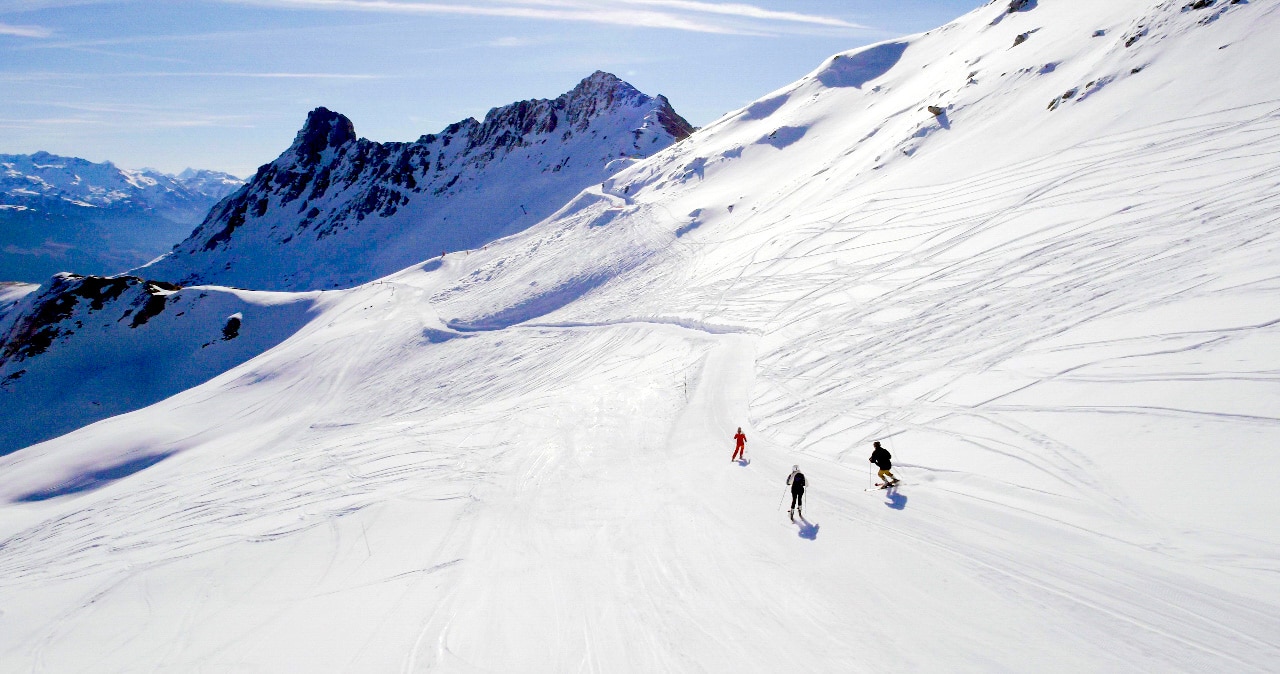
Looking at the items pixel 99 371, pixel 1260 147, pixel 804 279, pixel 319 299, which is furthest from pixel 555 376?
pixel 99 371

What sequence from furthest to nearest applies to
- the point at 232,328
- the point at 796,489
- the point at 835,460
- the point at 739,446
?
the point at 232,328, the point at 739,446, the point at 835,460, the point at 796,489

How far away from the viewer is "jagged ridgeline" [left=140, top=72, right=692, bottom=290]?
292ft

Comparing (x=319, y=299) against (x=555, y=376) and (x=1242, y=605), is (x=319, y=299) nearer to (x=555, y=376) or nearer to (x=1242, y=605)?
(x=555, y=376)

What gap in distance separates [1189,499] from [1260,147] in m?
15.1

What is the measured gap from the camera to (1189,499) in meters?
8.59

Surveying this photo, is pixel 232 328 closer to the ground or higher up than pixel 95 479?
higher up

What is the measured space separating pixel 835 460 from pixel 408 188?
117152 mm

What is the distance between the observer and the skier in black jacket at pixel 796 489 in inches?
404

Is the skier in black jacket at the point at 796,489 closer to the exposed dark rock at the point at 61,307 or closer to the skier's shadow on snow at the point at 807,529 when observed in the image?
the skier's shadow on snow at the point at 807,529

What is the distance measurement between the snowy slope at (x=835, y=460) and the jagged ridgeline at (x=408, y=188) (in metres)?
56.2

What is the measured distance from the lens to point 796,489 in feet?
33.9

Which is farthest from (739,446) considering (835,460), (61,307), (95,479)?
(61,307)

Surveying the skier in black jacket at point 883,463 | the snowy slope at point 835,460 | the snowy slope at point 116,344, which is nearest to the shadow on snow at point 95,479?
the snowy slope at point 835,460

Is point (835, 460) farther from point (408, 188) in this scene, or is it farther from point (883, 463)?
point (408, 188)
